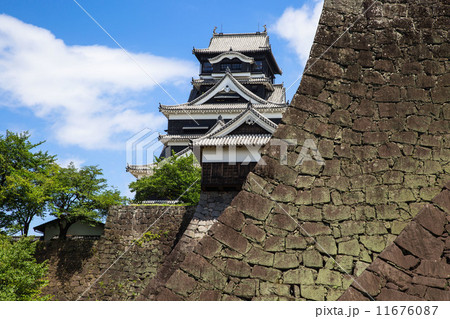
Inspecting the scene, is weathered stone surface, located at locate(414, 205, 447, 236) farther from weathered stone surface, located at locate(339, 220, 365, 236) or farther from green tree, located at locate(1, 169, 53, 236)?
green tree, located at locate(1, 169, 53, 236)

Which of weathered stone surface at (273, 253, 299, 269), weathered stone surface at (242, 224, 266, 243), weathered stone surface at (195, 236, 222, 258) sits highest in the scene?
weathered stone surface at (242, 224, 266, 243)

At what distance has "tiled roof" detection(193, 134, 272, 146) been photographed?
13178 mm

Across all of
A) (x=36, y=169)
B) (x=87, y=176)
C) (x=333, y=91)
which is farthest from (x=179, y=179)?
(x=333, y=91)

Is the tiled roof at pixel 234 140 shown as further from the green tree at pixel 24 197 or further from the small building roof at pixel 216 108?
the small building roof at pixel 216 108

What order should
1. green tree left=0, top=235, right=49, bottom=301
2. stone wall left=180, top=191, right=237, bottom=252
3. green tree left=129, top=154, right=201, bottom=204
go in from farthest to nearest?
green tree left=129, top=154, right=201, bottom=204 < stone wall left=180, top=191, right=237, bottom=252 < green tree left=0, top=235, right=49, bottom=301

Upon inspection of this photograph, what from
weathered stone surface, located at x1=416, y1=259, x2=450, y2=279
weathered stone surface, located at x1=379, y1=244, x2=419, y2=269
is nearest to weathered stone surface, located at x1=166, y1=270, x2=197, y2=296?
weathered stone surface, located at x1=379, y1=244, x2=419, y2=269

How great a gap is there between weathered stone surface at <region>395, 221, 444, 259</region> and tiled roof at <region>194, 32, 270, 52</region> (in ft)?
96.2

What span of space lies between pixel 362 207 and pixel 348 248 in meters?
0.43

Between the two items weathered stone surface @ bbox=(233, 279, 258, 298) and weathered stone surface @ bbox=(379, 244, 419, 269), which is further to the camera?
weathered stone surface @ bbox=(233, 279, 258, 298)

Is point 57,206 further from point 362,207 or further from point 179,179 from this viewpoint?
point 362,207

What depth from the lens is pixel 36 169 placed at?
1530 centimetres

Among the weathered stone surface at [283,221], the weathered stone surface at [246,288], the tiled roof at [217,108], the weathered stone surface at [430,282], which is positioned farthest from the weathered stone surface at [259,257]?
the tiled roof at [217,108]

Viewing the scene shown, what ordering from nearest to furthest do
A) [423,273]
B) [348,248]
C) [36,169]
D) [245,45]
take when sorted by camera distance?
1. [423,273]
2. [348,248]
3. [36,169]
4. [245,45]

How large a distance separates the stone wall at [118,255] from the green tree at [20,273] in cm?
88
